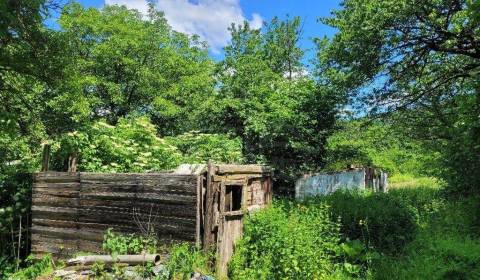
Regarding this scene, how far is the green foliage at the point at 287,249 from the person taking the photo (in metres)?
8.29

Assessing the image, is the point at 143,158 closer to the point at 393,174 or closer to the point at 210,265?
the point at 210,265

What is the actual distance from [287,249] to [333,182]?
7656mm

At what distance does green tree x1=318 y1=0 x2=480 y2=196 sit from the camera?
1146cm

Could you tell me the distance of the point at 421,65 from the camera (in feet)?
48.9

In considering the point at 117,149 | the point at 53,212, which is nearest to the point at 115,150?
the point at 117,149

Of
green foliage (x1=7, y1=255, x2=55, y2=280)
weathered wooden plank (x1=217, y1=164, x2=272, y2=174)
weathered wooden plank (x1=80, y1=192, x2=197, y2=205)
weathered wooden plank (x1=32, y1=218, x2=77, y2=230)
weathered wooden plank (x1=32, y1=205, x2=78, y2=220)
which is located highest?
weathered wooden plank (x1=217, y1=164, x2=272, y2=174)

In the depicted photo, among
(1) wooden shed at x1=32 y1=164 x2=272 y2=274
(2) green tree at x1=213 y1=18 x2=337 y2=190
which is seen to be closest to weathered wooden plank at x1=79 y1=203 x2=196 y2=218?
(1) wooden shed at x1=32 y1=164 x2=272 y2=274

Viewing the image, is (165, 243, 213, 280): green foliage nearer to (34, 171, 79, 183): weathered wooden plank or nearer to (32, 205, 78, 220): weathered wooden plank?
(32, 205, 78, 220): weathered wooden plank

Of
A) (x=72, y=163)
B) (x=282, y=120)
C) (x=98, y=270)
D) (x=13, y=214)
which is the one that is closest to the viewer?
(x=98, y=270)

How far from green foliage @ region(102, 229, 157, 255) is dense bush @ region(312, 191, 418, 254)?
4424 millimetres

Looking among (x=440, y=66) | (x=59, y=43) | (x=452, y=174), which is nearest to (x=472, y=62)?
(x=440, y=66)

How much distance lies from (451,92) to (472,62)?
179cm

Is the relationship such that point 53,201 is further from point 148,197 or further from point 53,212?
point 148,197

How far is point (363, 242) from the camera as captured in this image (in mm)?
9984
